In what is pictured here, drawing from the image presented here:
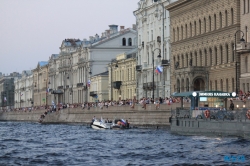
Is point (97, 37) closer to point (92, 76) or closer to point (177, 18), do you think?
point (92, 76)

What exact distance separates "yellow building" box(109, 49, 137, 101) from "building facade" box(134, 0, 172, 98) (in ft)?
18.7

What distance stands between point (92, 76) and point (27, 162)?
11356cm

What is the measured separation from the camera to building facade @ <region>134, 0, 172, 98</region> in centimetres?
12356

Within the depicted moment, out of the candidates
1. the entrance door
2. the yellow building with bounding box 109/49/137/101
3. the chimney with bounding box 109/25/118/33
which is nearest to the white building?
the chimney with bounding box 109/25/118/33

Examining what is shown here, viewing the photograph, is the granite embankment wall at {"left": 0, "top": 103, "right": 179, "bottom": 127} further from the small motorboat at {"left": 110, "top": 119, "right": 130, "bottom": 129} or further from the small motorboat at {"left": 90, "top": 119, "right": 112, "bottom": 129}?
the small motorboat at {"left": 90, "top": 119, "right": 112, "bottom": 129}

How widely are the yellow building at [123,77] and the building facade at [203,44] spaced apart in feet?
76.8

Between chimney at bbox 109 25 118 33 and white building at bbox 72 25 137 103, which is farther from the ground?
chimney at bbox 109 25 118 33

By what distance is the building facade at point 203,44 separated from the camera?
99688 mm

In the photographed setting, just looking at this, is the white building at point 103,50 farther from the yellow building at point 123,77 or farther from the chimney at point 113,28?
the yellow building at point 123,77

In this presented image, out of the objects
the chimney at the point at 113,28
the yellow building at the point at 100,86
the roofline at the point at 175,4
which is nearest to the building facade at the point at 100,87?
the yellow building at the point at 100,86

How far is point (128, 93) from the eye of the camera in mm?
144375

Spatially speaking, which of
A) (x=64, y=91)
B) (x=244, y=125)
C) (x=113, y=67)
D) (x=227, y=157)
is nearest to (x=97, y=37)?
(x=64, y=91)

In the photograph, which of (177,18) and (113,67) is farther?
(113,67)

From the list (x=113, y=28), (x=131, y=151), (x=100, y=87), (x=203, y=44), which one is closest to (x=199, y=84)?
(x=203, y=44)
